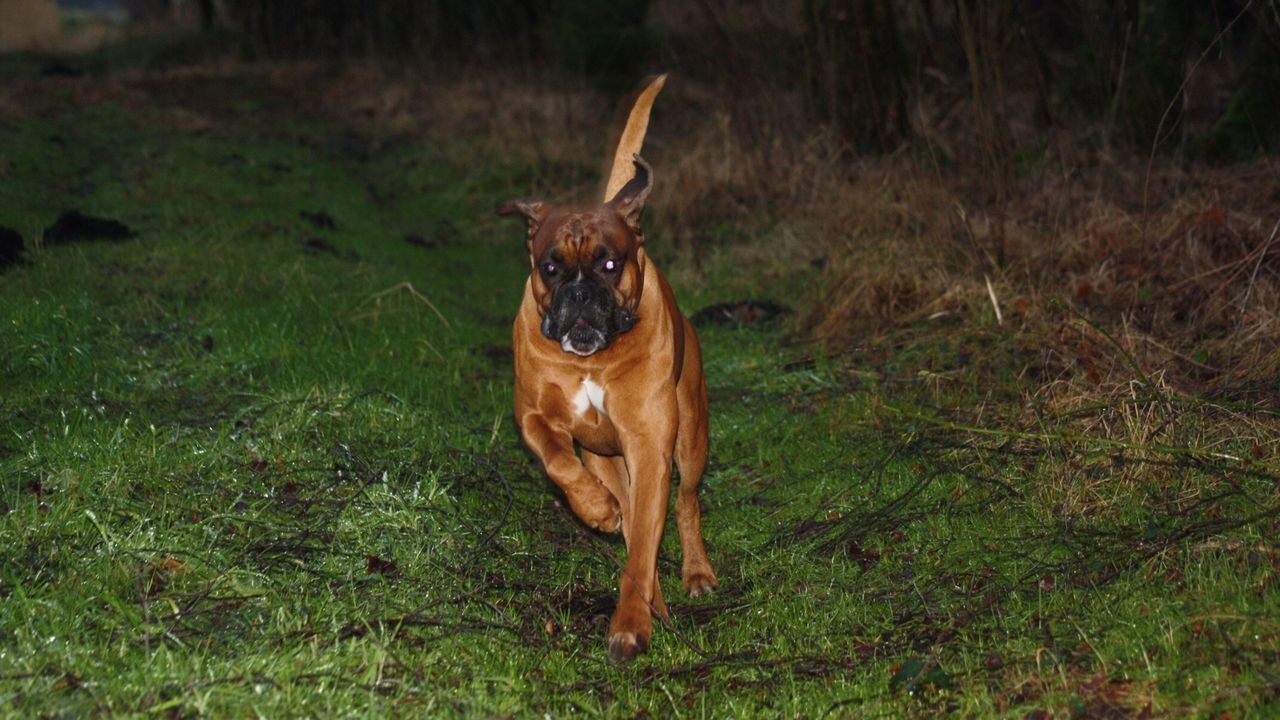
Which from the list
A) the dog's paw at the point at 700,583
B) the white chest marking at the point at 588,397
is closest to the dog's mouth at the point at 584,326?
the white chest marking at the point at 588,397

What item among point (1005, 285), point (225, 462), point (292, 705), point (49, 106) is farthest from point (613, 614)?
point (49, 106)

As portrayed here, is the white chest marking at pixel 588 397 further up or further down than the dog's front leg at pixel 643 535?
further up

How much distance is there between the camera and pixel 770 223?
10.9 m

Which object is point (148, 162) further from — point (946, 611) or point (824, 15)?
point (946, 611)

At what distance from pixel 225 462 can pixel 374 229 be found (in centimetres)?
657

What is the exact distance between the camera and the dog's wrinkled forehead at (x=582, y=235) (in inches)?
194

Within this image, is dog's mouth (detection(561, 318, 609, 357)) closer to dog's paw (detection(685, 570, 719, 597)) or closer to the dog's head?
the dog's head

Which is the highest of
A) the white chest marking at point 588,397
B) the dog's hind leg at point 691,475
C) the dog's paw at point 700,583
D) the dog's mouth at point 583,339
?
the dog's mouth at point 583,339

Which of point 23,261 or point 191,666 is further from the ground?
point 191,666

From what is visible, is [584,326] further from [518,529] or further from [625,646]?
[625,646]

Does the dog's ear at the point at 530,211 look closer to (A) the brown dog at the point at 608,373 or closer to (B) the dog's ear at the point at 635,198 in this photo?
(A) the brown dog at the point at 608,373

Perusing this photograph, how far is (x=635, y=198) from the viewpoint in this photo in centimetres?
521

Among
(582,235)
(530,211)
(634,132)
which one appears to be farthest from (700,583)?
(634,132)

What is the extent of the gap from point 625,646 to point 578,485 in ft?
2.68
